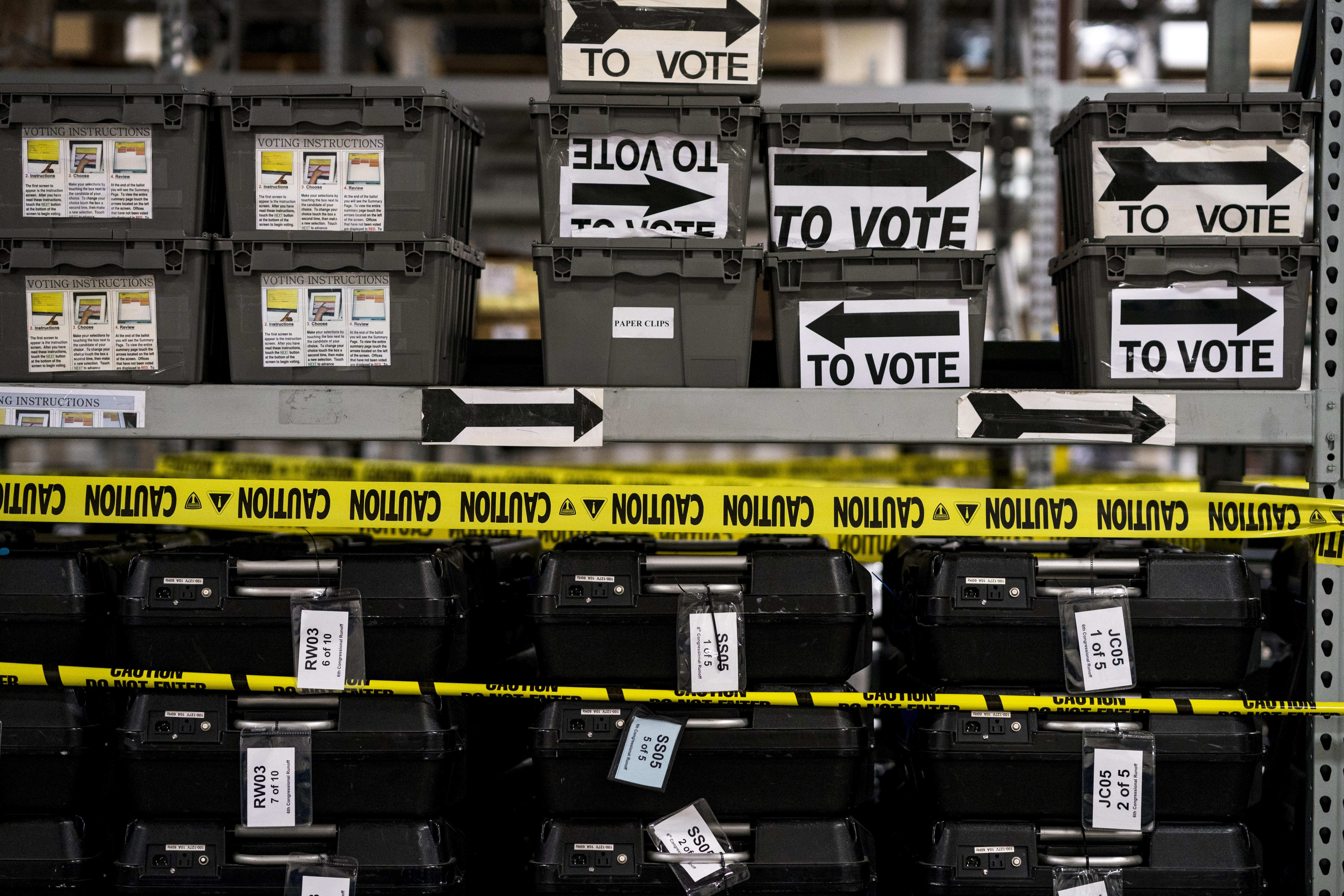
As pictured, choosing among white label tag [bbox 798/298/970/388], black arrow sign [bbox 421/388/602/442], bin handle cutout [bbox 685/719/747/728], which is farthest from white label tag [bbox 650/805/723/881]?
white label tag [bbox 798/298/970/388]

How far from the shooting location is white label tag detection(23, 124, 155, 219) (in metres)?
1.92

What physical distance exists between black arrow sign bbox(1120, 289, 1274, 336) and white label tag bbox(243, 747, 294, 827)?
180cm

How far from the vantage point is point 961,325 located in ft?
6.33

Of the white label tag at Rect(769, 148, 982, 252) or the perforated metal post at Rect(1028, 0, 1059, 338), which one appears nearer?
the white label tag at Rect(769, 148, 982, 252)

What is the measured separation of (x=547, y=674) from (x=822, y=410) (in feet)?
2.35

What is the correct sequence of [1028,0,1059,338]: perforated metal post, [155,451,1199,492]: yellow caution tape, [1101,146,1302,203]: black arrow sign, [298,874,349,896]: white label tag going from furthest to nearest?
[155,451,1199,492]: yellow caution tape < [1028,0,1059,338]: perforated metal post < [1101,146,1302,203]: black arrow sign < [298,874,349,896]: white label tag

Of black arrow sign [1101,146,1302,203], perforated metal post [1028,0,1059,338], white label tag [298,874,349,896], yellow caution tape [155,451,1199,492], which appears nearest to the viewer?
white label tag [298,874,349,896]

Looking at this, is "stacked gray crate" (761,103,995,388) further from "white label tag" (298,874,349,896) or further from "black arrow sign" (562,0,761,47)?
"white label tag" (298,874,349,896)

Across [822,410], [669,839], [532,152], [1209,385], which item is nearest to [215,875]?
[669,839]

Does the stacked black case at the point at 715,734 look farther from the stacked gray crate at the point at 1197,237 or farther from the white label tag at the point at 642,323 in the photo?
the stacked gray crate at the point at 1197,237

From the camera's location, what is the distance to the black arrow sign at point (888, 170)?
6.42 feet

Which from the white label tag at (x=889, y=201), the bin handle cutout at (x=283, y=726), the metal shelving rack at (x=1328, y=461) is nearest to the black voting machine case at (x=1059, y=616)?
the metal shelving rack at (x=1328, y=461)

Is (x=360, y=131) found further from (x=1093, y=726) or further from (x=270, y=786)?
(x=1093, y=726)

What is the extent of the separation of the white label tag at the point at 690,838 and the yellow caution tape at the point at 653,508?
1.75 ft
